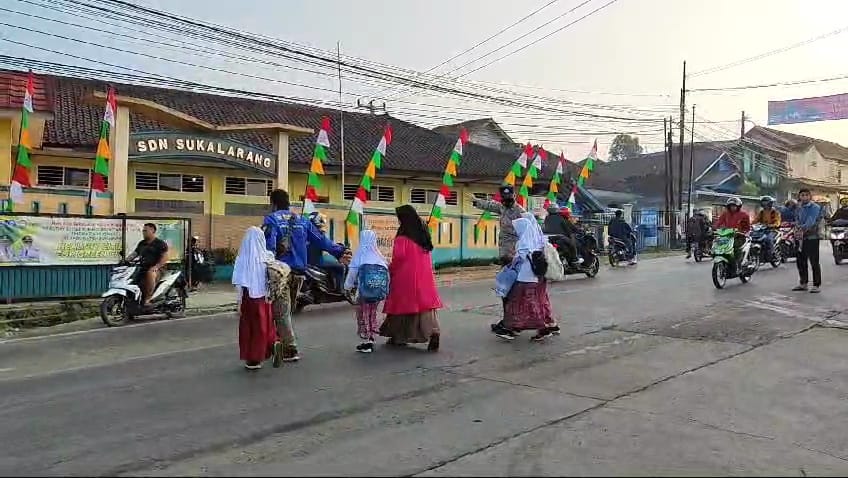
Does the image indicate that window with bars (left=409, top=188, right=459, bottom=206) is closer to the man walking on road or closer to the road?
the man walking on road

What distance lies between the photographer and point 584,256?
1798cm

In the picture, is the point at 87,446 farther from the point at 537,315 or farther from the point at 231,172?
the point at 231,172

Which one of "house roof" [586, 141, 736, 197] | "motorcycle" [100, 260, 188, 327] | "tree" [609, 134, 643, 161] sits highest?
"tree" [609, 134, 643, 161]

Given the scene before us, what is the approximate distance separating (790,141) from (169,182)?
49.0m

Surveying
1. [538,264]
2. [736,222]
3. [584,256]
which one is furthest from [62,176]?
[736,222]

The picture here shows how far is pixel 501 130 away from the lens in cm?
4109

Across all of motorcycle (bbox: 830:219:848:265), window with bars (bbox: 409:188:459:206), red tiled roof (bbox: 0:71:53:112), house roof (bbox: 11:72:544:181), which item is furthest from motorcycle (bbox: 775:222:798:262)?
red tiled roof (bbox: 0:71:53:112)

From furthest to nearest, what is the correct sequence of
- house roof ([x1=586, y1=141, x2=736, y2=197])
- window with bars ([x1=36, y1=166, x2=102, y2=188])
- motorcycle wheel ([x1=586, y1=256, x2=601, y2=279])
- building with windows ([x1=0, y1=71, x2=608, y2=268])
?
house roof ([x1=586, y1=141, x2=736, y2=197]) < window with bars ([x1=36, y1=166, x2=102, y2=188]) < motorcycle wheel ([x1=586, y1=256, x2=601, y2=279]) < building with windows ([x1=0, y1=71, x2=608, y2=268])

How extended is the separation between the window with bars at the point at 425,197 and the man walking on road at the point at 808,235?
14427 millimetres

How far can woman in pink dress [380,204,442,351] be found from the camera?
8.55 meters

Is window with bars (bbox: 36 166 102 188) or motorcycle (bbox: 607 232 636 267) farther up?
window with bars (bbox: 36 166 102 188)

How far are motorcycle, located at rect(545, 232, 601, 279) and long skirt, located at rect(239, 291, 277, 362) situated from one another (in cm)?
1091

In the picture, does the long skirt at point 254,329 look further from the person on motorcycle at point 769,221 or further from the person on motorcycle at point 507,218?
the person on motorcycle at point 769,221

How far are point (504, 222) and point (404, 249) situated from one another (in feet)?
5.55
